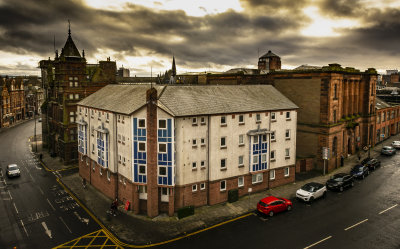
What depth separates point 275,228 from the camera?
31141mm

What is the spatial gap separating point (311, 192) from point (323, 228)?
300 inches

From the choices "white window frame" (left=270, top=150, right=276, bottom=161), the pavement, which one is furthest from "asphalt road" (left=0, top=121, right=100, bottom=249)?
"white window frame" (left=270, top=150, right=276, bottom=161)

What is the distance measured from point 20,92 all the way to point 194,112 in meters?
116

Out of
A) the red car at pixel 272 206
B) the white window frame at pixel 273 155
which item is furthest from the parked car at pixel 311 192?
the white window frame at pixel 273 155

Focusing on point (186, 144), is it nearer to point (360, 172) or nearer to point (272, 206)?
point (272, 206)

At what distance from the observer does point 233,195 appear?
3775 centimetres

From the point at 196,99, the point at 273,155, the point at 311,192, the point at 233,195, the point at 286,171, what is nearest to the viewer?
the point at 196,99

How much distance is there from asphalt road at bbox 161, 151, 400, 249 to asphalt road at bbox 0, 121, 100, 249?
12407 millimetres

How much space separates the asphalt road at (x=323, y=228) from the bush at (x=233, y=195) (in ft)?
14.0

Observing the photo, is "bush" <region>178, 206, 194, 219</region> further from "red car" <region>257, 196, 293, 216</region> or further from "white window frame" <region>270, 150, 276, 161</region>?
"white window frame" <region>270, 150, 276, 161</region>

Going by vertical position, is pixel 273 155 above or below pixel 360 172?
above

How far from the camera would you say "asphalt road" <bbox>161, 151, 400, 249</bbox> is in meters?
27.9

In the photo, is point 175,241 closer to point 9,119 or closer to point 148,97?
point 148,97

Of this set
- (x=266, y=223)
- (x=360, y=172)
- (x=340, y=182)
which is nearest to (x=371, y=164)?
(x=360, y=172)
